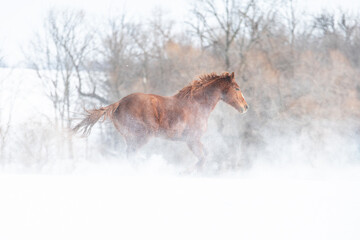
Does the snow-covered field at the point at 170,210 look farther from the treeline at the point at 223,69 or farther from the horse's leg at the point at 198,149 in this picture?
the treeline at the point at 223,69

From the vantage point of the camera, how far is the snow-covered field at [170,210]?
3865mm

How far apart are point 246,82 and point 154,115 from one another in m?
14.8

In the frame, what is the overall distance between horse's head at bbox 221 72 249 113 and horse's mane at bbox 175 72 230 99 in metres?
0.14

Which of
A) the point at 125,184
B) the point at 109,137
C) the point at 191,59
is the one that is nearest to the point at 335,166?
the point at 191,59

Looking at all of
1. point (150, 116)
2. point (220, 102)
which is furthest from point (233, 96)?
point (220, 102)

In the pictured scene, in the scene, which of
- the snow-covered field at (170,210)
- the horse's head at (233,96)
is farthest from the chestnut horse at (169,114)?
the snow-covered field at (170,210)

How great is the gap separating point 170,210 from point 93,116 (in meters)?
3.63

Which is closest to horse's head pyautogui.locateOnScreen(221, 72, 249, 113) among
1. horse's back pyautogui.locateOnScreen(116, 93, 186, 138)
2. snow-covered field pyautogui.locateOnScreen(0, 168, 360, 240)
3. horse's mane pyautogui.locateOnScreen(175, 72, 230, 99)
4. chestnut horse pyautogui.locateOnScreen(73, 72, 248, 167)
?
chestnut horse pyautogui.locateOnScreen(73, 72, 248, 167)

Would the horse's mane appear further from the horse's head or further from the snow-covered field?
the snow-covered field

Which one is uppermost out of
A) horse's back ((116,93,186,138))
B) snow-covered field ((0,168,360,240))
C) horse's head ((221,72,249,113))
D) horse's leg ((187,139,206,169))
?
horse's head ((221,72,249,113))

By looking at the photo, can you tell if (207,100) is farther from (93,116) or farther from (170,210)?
(170,210)

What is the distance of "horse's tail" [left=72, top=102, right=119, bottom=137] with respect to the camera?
24.1ft

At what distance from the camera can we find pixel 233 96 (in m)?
7.77

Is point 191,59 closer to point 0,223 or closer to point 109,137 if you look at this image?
point 109,137
